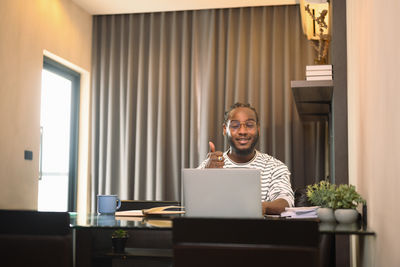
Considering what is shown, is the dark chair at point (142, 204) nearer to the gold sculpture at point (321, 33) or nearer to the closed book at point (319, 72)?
the closed book at point (319, 72)

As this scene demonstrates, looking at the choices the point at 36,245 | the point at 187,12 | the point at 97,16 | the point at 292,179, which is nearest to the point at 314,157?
the point at 292,179

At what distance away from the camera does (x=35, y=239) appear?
1.66 meters

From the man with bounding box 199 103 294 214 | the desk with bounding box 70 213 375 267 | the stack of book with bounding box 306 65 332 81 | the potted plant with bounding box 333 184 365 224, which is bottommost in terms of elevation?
the desk with bounding box 70 213 375 267

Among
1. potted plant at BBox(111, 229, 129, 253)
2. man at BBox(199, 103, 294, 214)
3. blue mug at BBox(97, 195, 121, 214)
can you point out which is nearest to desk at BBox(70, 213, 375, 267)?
potted plant at BBox(111, 229, 129, 253)

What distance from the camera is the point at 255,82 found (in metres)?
4.91

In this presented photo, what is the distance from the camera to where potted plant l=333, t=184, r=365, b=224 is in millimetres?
2074

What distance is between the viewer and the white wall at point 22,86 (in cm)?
386

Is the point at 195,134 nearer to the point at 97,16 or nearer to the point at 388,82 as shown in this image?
the point at 97,16

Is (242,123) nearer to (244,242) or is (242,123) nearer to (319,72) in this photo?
(319,72)

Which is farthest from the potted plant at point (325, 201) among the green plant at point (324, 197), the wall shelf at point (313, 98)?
the wall shelf at point (313, 98)

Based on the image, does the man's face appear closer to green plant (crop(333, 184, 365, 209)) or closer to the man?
the man

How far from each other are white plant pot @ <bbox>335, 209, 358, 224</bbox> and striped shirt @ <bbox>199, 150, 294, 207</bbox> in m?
0.60

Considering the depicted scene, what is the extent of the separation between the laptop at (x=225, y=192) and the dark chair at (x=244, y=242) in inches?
15.9

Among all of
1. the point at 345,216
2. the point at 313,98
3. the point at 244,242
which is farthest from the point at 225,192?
the point at 313,98
